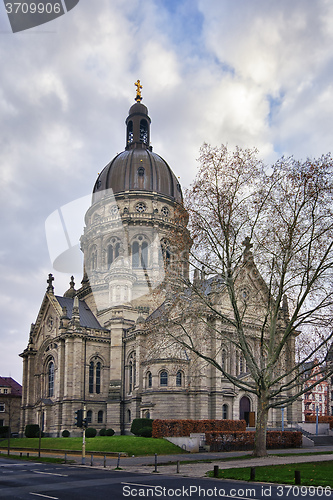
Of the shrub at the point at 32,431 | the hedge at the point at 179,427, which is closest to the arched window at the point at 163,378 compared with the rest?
the hedge at the point at 179,427

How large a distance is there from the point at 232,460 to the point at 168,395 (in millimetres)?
19643

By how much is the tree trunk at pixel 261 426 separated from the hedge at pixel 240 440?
9.08m

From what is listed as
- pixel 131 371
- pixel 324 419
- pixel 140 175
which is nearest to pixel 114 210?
pixel 140 175

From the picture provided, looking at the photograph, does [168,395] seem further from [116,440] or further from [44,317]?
[44,317]

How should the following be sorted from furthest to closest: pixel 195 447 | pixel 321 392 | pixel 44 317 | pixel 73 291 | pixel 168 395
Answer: pixel 321 392, pixel 73 291, pixel 44 317, pixel 168 395, pixel 195 447

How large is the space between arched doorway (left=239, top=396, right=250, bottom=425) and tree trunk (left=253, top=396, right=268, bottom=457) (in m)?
23.5

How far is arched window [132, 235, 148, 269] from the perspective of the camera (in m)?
67.1

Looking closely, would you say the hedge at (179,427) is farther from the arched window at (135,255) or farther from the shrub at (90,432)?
the arched window at (135,255)

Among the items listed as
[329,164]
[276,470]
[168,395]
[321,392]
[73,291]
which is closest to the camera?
[276,470]

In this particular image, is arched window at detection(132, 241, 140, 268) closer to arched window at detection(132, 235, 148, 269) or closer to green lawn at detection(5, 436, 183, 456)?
arched window at detection(132, 235, 148, 269)

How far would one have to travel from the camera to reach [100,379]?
58562 millimetres

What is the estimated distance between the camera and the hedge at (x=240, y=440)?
37938 mm

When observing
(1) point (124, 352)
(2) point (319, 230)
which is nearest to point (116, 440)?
(1) point (124, 352)

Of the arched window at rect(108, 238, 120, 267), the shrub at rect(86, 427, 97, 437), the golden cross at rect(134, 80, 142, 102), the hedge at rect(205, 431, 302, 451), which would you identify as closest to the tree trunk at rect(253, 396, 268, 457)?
the hedge at rect(205, 431, 302, 451)
